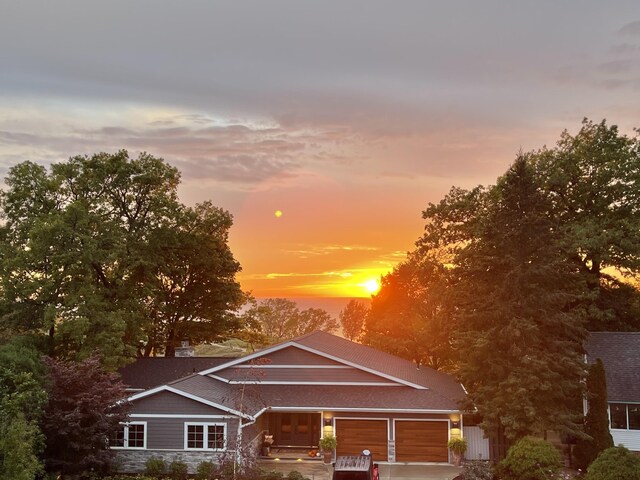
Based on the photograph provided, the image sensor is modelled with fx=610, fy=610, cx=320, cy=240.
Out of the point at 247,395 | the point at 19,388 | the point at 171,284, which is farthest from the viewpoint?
the point at 171,284

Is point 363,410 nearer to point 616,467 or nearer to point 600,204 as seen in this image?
point 616,467

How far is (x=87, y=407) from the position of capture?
25.1 meters

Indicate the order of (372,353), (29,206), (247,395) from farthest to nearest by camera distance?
(372,353) → (29,206) → (247,395)

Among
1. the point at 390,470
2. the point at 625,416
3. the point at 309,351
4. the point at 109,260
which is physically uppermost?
the point at 109,260

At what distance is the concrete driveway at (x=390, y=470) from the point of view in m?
27.5

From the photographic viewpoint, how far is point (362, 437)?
31000 mm

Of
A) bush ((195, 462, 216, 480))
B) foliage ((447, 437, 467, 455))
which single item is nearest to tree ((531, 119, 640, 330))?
foliage ((447, 437, 467, 455))

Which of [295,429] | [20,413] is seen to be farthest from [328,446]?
[20,413]

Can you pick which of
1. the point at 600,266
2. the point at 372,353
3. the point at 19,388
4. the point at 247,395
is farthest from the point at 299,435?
the point at 600,266

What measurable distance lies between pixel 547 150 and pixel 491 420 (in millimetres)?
24103

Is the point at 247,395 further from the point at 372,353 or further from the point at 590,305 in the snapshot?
the point at 590,305

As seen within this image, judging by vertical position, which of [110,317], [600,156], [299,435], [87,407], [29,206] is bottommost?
[299,435]

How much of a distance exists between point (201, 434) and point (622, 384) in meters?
20.6

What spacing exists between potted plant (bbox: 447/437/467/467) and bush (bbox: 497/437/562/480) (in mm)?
3710
